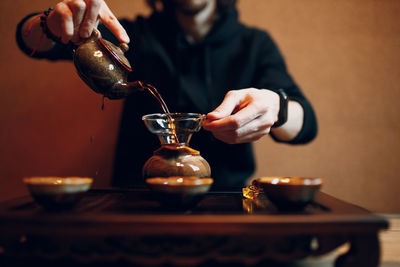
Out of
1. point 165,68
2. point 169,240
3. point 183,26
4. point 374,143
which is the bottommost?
point 169,240

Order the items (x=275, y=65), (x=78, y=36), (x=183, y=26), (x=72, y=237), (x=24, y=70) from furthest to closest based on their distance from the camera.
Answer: (x=24, y=70) → (x=183, y=26) → (x=275, y=65) → (x=78, y=36) → (x=72, y=237)

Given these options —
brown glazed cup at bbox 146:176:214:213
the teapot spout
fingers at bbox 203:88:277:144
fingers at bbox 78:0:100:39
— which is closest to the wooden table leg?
brown glazed cup at bbox 146:176:214:213

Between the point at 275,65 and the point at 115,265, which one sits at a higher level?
the point at 275,65

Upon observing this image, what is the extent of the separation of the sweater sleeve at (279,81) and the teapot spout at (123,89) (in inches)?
24.8

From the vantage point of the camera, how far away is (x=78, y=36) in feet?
2.79

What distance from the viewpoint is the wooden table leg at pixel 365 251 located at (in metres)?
0.46

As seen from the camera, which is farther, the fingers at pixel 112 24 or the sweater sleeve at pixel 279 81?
the sweater sleeve at pixel 279 81

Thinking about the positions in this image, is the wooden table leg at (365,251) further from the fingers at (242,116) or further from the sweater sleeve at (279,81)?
the sweater sleeve at (279,81)

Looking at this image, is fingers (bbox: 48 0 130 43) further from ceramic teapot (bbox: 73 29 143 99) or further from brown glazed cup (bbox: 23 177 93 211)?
brown glazed cup (bbox: 23 177 93 211)

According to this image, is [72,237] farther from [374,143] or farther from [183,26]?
[374,143]

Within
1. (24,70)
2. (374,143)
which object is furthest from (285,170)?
(24,70)

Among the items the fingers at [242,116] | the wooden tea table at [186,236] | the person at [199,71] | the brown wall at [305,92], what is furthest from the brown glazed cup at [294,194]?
the brown wall at [305,92]

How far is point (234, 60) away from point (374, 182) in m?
1.04

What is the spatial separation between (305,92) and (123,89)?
109cm
